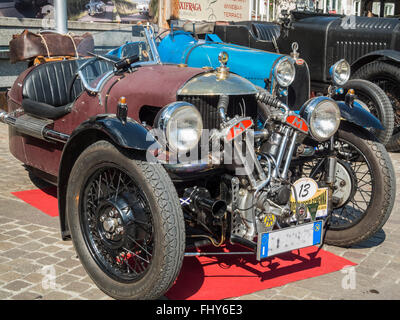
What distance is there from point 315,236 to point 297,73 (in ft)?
11.3

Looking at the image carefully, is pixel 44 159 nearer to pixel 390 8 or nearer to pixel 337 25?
pixel 337 25

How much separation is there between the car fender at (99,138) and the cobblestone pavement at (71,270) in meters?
0.30

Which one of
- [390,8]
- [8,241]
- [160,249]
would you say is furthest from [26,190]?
[390,8]

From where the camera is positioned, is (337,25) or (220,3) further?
(220,3)

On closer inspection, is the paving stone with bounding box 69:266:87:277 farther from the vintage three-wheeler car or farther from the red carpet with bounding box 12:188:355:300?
the red carpet with bounding box 12:188:355:300

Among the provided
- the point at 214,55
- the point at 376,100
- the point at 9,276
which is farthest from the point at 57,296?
the point at 376,100

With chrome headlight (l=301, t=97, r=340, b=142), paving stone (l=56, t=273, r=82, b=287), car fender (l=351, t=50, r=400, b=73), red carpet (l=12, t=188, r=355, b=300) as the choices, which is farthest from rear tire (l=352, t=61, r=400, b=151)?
paving stone (l=56, t=273, r=82, b=287)

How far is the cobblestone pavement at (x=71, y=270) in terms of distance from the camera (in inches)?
123

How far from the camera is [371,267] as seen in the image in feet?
11.7

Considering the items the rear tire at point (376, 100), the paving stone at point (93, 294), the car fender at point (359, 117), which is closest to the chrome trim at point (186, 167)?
the paving stone at point (93, 294)

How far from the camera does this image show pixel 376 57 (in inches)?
293

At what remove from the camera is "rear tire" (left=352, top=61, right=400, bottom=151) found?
714 centimetres

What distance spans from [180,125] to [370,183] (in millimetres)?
1721

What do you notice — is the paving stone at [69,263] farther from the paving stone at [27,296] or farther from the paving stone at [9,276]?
the paving stone at [27,296]
